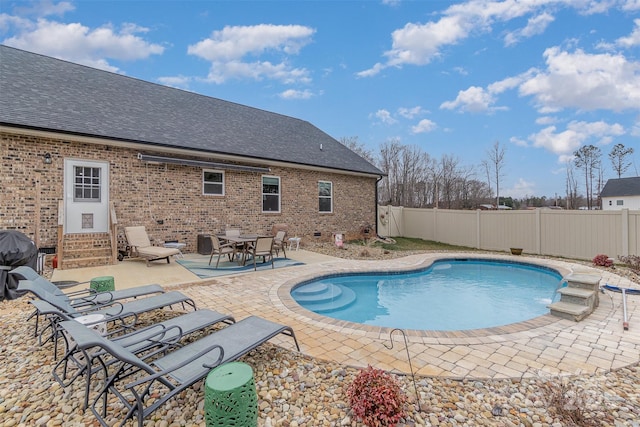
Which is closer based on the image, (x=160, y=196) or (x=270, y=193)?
(x=160, y=196)

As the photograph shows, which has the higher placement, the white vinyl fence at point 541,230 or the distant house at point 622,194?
the distant house at point 622,194

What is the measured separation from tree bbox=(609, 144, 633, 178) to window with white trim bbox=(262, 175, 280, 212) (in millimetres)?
35237

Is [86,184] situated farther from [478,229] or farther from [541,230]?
[541,230]

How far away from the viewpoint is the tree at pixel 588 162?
26.4 meters

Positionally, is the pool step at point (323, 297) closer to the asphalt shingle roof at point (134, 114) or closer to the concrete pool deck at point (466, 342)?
the concrete pool deck at point (466, 342)

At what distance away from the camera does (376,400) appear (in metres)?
2.31

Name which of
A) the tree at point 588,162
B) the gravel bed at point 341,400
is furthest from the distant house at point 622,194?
the gravel bed at point 341,400

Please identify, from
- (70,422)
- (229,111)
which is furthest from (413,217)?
(70,422)

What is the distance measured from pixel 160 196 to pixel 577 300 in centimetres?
1095

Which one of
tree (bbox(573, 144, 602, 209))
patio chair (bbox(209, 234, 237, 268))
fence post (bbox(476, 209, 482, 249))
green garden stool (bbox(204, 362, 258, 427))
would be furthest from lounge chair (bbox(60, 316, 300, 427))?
tree (bbox(573, 144, 602, 209))

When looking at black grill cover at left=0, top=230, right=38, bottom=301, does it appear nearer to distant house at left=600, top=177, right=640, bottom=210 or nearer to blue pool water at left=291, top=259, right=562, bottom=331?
blue pool water at left=291, top=259, right=562, bottom=331

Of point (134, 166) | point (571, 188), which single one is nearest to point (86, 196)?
point (134, 166)

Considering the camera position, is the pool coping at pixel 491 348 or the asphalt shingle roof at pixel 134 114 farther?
the asphalt shingle roof at pixel 134 114

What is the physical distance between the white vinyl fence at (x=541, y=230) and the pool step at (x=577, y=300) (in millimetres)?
6339
